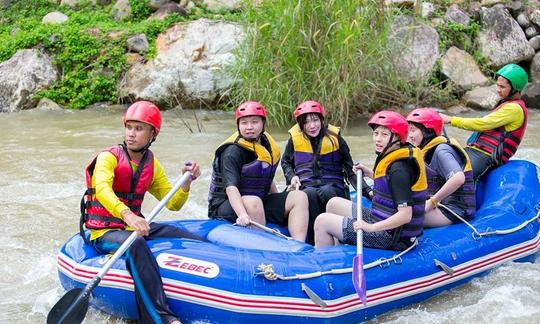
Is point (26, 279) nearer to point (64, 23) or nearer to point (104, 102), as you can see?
point (104, 102)

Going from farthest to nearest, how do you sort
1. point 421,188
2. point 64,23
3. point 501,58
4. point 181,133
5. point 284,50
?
1. point 64,23
2. point 501,58
3. point 181,133
4. point 284,50
5. point 421,188

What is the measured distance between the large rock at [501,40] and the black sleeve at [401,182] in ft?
Result: 24.3

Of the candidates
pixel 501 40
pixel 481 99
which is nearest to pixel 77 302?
pixel 481 99

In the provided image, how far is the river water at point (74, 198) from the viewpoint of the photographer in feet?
12.4

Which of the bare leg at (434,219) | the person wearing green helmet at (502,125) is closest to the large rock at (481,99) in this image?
the person wearing green helmet at (502,125)

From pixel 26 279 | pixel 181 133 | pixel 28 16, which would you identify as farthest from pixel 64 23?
pixel 26 279

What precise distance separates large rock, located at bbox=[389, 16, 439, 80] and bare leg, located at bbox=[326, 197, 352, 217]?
4511mm

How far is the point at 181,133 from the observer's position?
872 centimetres

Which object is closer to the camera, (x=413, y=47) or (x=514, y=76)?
(x=514, y=76)

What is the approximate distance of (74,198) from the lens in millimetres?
6094

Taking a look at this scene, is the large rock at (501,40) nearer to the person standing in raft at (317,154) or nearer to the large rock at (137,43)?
the large rock at (137,43)

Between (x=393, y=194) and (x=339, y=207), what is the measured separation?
2.10 ft

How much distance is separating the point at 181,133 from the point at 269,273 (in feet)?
18.2

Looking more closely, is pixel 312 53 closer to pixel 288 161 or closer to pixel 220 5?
pixel 288 161
